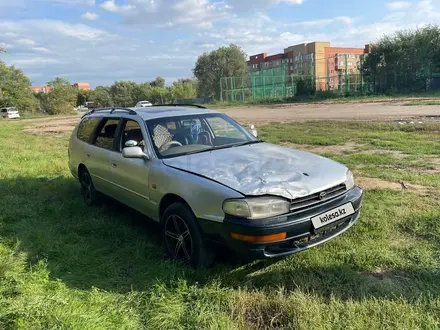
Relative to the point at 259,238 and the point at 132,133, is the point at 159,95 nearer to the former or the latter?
the point at 132,133

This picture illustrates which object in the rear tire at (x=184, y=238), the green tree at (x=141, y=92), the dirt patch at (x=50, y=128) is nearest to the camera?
the rear tire at (x=184, y=238)

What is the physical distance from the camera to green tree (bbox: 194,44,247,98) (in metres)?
61.8

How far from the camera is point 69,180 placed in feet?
24.4

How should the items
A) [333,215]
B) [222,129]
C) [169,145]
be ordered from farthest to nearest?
[222,129], [169,145], [333,215]

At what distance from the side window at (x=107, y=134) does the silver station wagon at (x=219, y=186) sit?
3cm

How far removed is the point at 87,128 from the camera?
576 centimetres

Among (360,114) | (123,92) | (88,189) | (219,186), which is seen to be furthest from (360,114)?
(123,92)

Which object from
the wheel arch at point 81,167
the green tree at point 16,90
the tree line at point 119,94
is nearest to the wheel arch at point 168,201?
the wheel arch at point 81,167

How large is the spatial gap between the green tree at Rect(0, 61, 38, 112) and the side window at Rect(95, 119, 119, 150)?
5373 centimetres

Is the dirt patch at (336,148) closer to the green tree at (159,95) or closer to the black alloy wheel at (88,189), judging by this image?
the black alloy wheel at (88,189)

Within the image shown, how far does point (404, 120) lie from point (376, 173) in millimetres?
8917

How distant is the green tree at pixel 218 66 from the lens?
61750 millimetres

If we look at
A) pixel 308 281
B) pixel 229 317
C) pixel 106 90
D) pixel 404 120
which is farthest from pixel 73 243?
pixel 106 90

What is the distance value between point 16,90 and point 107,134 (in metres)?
60.0
